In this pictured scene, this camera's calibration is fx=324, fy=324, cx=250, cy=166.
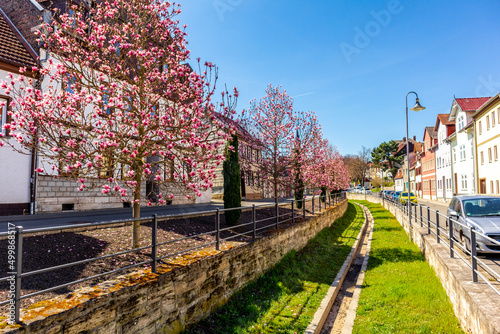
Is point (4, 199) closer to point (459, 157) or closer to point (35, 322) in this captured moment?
point (35, 322)

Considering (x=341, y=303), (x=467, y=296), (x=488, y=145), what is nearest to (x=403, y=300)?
(x=341, y=303)

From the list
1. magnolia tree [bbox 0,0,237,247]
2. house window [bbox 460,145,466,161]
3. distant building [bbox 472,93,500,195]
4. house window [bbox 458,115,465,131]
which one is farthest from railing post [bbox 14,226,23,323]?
house window [bbox 458,115,465,131]

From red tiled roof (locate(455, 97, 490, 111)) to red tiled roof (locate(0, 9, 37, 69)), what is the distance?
41.3 m

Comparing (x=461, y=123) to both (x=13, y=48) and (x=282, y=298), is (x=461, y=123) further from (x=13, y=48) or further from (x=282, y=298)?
(x=13, y=48)

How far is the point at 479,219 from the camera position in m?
8.95

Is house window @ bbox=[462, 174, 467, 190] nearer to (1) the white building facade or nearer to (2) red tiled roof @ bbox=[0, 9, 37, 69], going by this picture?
(1) the white building facade

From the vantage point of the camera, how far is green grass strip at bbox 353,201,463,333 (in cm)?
595

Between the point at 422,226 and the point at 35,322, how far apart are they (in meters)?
14.0

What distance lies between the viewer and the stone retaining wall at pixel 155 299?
350cm

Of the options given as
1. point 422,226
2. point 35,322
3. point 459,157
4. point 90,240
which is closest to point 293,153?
point 422,226

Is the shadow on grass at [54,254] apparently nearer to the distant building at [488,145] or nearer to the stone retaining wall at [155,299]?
the stone retaining wall at [155,299]

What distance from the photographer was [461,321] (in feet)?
18.1

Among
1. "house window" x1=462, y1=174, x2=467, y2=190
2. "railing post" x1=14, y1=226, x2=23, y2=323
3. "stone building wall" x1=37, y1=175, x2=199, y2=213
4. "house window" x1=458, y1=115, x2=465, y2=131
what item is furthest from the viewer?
"house window" x1=458, y1=115, x2=465, y2=131

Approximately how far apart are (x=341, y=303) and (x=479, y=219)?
458 centimetres
